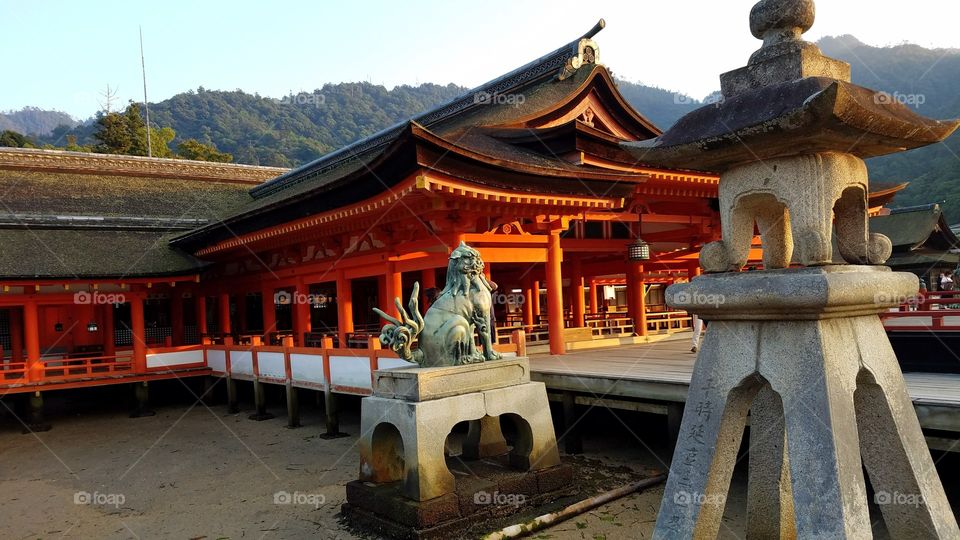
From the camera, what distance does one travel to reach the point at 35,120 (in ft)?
495

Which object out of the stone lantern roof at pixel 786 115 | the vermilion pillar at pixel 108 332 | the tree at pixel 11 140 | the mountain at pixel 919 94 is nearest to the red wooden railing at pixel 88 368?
the vermilion pillar at pixel 108 332

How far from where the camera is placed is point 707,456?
4637 millimetres

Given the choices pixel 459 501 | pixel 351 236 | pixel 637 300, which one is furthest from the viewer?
pixel 637 300

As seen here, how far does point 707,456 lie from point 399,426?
4.24 m

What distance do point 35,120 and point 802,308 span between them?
186 metres

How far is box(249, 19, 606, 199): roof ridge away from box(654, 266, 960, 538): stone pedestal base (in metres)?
11.7

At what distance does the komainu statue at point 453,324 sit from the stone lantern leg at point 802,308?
3.97 m

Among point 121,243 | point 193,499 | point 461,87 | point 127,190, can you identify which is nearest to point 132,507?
point 193,499

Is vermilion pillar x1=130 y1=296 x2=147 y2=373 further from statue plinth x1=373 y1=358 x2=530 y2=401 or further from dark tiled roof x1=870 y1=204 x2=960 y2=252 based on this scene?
dark tiled roof x1=870 y1=204 x2=960 y2=252

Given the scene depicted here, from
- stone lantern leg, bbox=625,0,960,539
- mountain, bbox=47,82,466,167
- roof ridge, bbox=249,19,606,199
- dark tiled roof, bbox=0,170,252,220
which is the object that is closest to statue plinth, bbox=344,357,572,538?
stone lantern leg, bbox=625,0,960,539

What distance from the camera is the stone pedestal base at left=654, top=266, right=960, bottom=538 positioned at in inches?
162

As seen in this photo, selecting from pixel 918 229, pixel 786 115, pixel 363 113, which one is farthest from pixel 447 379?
pixel 363 113

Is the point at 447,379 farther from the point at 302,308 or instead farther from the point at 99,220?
the point at 99,220

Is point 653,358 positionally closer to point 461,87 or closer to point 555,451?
point 555,451
